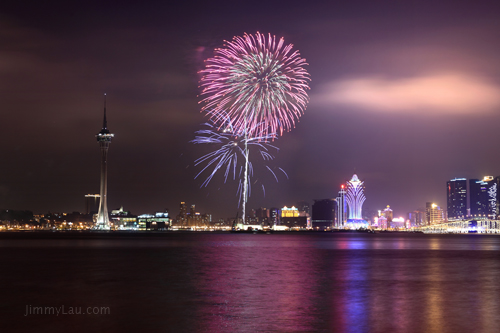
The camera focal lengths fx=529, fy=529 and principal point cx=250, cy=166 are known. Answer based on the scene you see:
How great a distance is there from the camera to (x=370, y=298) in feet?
95.7

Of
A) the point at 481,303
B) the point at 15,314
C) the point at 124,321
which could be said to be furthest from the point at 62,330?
the point at 481,303

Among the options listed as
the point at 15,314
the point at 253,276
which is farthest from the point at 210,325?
the point at 253,276

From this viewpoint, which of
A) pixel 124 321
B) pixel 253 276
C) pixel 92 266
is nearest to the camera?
pixel 124 321

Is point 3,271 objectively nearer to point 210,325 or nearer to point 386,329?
point 210,325

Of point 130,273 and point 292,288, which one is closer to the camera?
point 292,288

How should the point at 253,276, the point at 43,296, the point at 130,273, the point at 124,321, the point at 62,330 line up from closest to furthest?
1. the point at 62,330
2. the point at 124,321
3. the point at 43,296
4. the point at 253,276
5. the point at 130,273

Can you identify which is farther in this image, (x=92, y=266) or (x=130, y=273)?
(x=92, y=266)

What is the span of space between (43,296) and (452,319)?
21542mm

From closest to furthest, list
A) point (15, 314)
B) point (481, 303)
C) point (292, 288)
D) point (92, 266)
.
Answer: point (15, 314), point (481, 303), point (292, 288), point (92, 266)

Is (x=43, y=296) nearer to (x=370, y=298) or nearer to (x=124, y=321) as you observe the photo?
(x=124, y=321)

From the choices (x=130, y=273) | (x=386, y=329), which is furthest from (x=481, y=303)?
(x=130, y=273)

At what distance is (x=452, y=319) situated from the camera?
22.4 m

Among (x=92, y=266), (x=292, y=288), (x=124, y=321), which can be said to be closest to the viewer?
(x=124, y=321)

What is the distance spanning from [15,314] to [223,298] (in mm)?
10183
